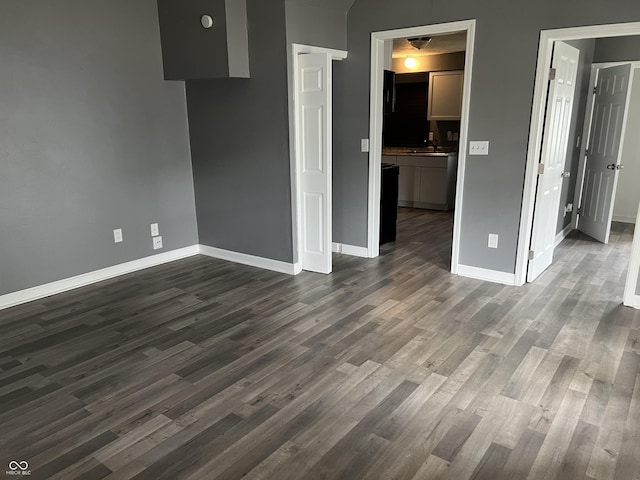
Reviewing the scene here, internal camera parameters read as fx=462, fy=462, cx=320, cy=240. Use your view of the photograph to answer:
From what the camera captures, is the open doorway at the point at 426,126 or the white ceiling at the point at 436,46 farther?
the open doorway at the point at 426,126

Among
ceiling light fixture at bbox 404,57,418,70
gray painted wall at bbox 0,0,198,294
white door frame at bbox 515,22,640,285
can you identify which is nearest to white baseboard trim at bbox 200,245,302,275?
gray painted wall at bbox 0,0,198,294

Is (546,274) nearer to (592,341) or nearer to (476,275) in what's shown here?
(476,275)

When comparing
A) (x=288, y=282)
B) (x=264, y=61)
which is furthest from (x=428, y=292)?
(x=264, y=61)

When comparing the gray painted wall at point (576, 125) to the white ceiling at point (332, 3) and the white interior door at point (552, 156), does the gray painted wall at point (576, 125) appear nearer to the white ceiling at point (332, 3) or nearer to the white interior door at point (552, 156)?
the white interior door at point (552, 156)

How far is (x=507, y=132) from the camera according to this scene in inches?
155

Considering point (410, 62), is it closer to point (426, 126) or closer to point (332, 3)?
point (426, 126)

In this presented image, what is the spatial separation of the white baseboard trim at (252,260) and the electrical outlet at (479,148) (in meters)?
1.94

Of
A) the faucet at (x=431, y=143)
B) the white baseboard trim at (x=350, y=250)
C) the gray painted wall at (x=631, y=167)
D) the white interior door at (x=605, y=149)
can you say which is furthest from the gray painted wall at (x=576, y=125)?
the faucet at (x=431, y=143)

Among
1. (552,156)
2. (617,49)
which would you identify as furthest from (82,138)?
(617,49)

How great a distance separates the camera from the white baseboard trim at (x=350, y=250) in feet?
16.6

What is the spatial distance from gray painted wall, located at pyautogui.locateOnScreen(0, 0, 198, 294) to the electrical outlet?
2918mm

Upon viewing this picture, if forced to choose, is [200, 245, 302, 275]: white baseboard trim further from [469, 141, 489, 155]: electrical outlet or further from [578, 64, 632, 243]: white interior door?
Result: [578, 64, 632, 243]: white interior door

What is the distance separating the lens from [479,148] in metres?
4.09

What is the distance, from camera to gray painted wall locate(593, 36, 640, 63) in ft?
17.0
